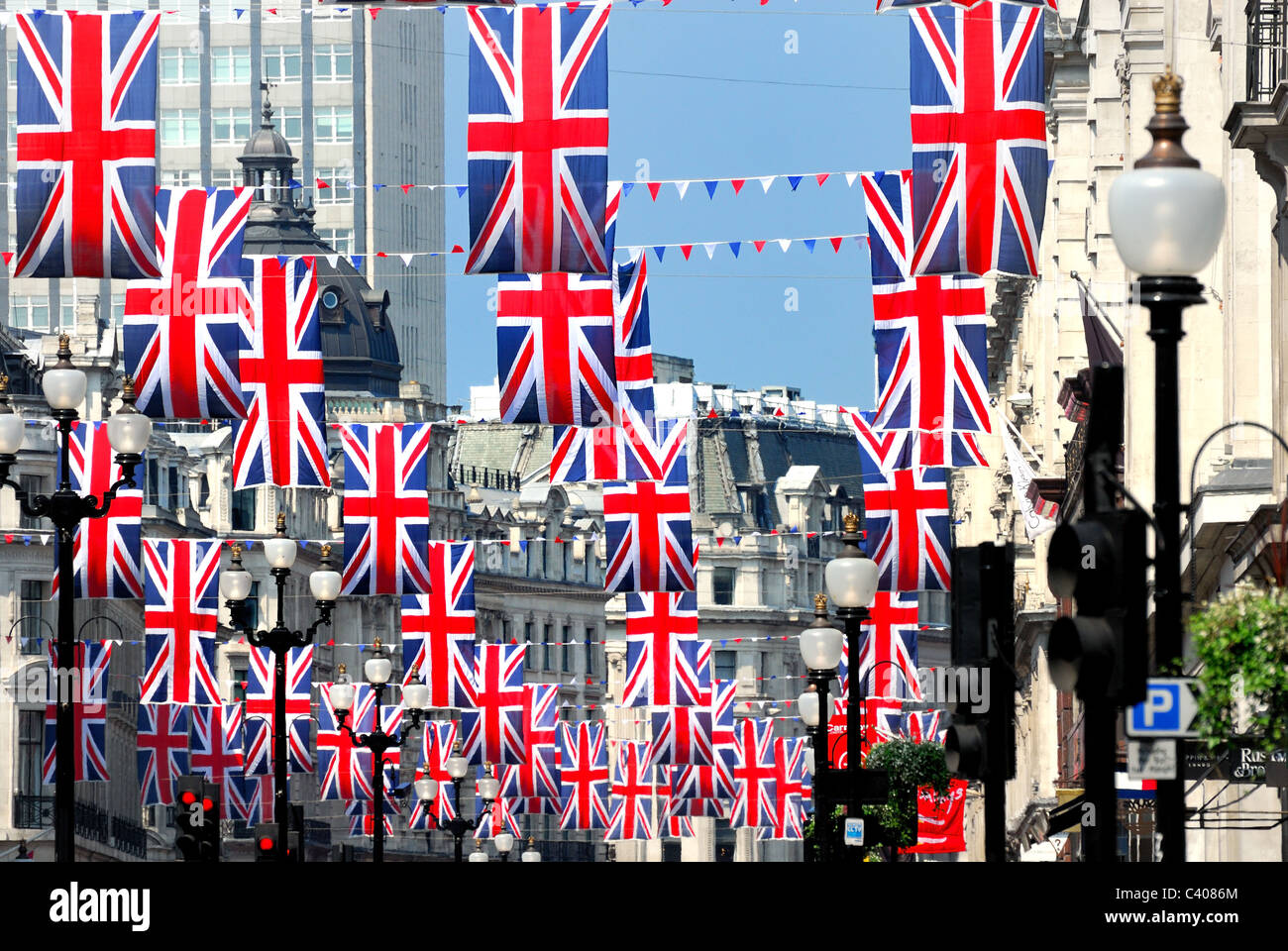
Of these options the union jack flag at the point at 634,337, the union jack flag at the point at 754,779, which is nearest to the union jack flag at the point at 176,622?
the union jack flag at the point at 634,337

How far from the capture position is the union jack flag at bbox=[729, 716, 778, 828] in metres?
67.8

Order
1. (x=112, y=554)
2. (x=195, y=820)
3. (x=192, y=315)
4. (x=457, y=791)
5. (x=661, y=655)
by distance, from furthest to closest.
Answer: (x=457, y=791)
(x=661, y=655)
(x=112, y=554)
(x=192, y=315)
(x=195, y=820)

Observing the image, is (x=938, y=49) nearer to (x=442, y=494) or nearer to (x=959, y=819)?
(x=959, y=819)

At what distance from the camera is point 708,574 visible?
14812cm

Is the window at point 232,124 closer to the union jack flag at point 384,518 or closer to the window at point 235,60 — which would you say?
the window at point 235,60

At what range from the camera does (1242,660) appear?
1672 centimetres

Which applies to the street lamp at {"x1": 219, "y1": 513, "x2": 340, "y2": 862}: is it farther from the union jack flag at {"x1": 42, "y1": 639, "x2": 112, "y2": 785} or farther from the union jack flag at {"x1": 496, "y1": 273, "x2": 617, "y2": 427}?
the union jack flag at {"x1": 42, "y1": 639, "x2": 112, "y2": 785}

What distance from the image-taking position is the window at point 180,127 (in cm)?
14762

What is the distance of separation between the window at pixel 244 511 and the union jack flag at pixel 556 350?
7174 cm

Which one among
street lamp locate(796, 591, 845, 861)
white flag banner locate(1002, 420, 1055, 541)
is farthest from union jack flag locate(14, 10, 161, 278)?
white flag banner locate(1002, 420, 1055, 541)

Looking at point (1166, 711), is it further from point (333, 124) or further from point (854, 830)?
point (333, 124)

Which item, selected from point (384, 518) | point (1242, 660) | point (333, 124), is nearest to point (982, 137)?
point (1242, 660)

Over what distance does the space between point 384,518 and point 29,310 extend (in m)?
92.9
